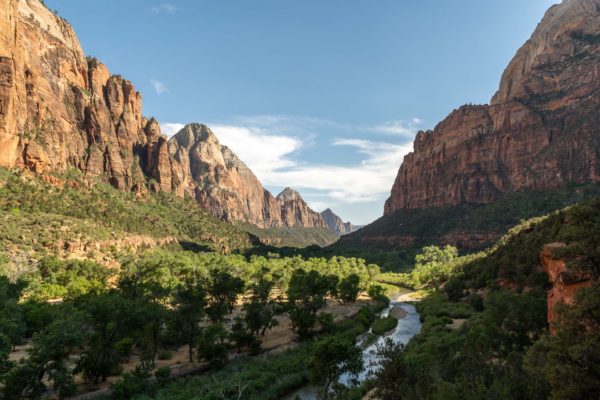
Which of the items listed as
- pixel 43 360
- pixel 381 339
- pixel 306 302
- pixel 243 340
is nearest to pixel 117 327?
pixel 43 360

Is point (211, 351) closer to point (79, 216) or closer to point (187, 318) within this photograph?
point (187, 318)

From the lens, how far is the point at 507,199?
157 meters

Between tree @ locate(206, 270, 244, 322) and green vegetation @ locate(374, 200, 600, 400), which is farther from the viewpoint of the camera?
tree @ locate(206, 270, 244, 322)

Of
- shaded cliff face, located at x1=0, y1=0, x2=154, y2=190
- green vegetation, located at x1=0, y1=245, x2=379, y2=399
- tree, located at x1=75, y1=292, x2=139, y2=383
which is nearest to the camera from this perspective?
green vegetation, located at x1=0, y1=245, x2=379, y2=399

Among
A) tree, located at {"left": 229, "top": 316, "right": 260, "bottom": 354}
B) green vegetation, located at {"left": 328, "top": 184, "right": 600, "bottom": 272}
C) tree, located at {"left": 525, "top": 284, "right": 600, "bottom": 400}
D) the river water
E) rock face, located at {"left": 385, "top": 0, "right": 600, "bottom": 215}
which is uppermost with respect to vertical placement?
rock face, located at {"left": 385, "top": 0, "right": 600, "bottom": 215}

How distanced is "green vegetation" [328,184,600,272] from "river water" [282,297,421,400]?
3069 inches

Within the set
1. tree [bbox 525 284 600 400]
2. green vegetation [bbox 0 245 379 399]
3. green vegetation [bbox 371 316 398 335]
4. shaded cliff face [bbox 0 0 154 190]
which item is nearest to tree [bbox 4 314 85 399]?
green vegetation [bbox 0 245 379 399]

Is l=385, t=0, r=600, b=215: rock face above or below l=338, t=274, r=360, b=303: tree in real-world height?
above

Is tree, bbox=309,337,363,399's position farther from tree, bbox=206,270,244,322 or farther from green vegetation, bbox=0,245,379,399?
tree, bbox=206,270,244,322

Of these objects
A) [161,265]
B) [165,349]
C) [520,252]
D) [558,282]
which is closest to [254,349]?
[165,349]

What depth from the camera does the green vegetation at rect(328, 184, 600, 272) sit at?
131 m

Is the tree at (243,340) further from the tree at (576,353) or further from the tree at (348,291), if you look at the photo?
the tree at (348,291)

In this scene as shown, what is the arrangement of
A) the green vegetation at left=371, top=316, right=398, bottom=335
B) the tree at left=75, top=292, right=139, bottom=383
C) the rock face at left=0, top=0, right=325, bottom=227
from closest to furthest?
1. the tree at left=75, top=292, right=139, bottom=383
2. the green vegetation at left=371, top=316, right=398, bottom=335
3. the rock face at left=0, top=0, right=325, bottom=227

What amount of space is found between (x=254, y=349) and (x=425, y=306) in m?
37.5
